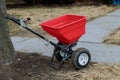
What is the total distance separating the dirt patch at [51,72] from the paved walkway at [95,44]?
0.38 metres

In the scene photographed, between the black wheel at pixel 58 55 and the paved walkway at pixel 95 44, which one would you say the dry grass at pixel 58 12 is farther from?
the black wheel at pixel 58 55

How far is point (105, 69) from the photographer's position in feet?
15.7

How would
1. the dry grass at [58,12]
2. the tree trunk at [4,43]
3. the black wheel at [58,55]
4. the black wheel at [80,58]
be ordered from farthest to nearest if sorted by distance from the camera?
the dry grass at [58,12] < the black wheel at [58,55] < the tree trunk at [4,43] < the black wheel at [80,58]

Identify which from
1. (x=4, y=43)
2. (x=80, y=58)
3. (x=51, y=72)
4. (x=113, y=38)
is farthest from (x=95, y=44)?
(x=4, y=43)

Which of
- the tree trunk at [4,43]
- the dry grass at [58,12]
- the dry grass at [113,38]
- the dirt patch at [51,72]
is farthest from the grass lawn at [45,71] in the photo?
the dry grass at [58,12]

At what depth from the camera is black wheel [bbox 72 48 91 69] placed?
4.66 meters

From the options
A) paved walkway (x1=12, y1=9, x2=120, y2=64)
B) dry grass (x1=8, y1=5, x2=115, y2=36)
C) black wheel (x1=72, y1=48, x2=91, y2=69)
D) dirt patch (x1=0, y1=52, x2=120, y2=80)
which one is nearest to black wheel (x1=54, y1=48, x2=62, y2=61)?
dirt patch (x1=0, y1=52, x2=120, y2=80)

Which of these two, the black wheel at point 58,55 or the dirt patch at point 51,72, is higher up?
the black wheel at point 58,55

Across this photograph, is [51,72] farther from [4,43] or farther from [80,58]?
[4,43]

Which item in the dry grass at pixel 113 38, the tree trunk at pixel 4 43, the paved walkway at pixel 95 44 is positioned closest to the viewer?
the tree trunk at pixel 4 43

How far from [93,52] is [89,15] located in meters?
3.76

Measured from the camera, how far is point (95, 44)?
6.16 metres

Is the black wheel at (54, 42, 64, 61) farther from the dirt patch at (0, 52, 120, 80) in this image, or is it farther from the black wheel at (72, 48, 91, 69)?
the black wheel at (72, 48, 91, 69)

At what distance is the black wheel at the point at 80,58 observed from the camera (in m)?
4.66
